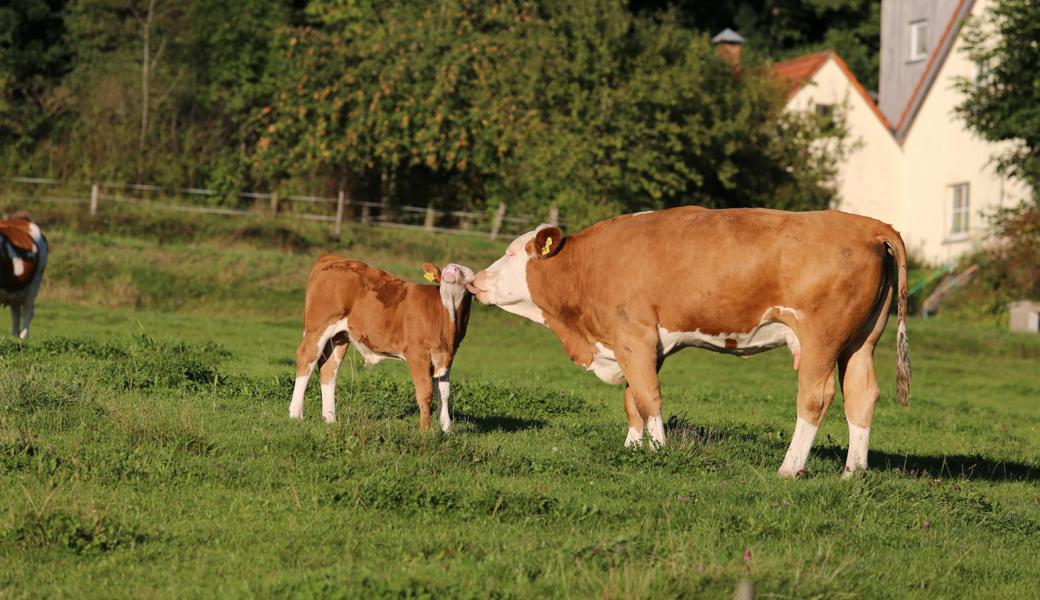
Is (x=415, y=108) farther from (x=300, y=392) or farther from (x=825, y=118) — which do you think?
(x=300, y=392)

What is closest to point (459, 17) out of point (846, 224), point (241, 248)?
point (241, 248)

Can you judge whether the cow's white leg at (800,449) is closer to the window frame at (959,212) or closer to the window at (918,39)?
the window frame at (959,212)

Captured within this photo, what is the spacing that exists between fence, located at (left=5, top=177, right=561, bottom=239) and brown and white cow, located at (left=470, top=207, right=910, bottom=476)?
29571 mm

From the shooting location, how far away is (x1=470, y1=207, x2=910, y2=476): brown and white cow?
10242 mm

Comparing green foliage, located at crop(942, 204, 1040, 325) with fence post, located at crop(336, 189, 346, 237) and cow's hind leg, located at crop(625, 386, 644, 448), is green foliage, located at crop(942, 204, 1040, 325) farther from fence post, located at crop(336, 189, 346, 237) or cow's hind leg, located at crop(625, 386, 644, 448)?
cow's hind leg, located at crop(625, 386, 644, 448)

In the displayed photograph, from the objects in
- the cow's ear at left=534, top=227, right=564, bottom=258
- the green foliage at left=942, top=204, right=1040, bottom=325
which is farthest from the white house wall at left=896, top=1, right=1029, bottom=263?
the cow's ear at left=534, top=227, right=564, bottom=258

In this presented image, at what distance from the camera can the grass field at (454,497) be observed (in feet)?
23.0

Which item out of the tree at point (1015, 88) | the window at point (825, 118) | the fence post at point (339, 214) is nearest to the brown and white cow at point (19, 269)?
the fence post at point (339, 214)

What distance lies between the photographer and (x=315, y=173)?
152 ft

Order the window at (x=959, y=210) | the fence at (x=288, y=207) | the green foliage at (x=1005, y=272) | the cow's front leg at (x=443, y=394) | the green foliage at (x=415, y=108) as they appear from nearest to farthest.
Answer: the cow's front leg at (x=443, y=394) → the green foliage at (x=1005, y=272) → the green foliage at (x=415, y=108) → the fence at (x=288, y=207) → the window at (x=959, y=210)

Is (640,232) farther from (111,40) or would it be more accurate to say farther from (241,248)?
(111,40)

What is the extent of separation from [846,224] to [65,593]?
6.31m

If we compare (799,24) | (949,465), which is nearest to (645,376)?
(949,465)

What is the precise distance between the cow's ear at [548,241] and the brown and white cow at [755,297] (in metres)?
0.32
